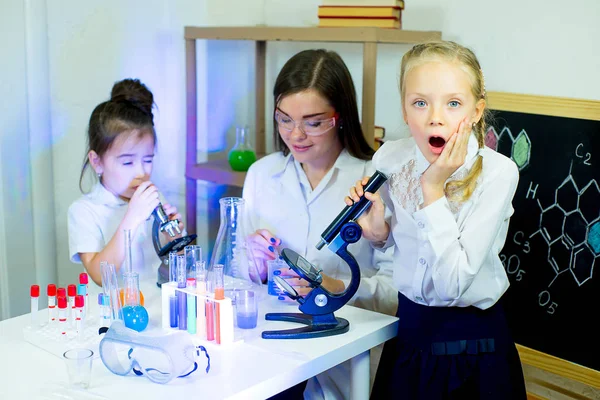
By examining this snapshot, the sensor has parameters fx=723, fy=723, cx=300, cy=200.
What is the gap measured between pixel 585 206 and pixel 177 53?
5.66ft

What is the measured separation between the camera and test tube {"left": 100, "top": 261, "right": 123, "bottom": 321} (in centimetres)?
173

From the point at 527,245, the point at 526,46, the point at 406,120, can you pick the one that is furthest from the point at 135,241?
the point at 526,46

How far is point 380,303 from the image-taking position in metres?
2.04

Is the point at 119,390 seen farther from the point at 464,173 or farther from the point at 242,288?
the point at 464,173

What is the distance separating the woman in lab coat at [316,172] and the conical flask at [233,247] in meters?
0.13

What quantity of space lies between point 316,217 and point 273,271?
0.36 m

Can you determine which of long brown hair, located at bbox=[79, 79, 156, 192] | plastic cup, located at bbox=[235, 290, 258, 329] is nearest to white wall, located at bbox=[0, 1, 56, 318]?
long brown hair, located at bbox=[79, 79, 156, 192]

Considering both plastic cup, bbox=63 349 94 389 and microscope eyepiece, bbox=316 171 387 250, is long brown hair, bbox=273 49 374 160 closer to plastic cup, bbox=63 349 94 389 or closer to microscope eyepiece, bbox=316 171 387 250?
microscope eyepiece, bbox=316 171 387 250

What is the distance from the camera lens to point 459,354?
169 centimetres

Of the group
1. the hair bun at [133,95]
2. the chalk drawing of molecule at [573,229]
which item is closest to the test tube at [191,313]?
the hair bun at [133,95]

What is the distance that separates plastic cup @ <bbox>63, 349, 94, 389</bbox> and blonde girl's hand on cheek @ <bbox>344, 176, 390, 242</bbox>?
2.21ft

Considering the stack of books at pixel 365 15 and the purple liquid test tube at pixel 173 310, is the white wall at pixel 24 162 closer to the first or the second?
the stack of books at pixel 365 15

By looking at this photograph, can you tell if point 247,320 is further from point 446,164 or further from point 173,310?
point 446,164

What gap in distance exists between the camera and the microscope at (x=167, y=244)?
1.96 meters
